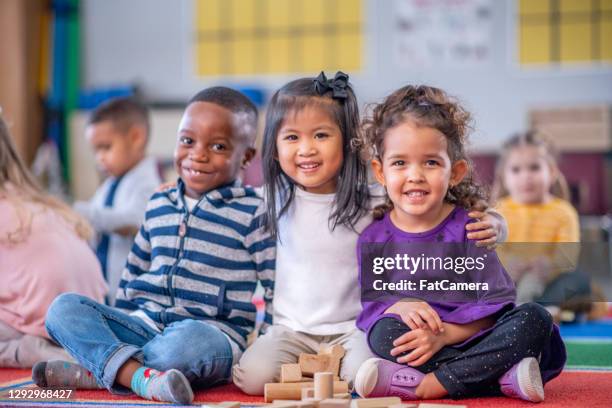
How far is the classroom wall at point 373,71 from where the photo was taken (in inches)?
229

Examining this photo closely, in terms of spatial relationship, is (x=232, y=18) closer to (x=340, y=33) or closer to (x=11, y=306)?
(x=340, y=33)

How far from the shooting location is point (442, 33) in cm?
604

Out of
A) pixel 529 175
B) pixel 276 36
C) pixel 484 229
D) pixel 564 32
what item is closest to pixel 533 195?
pixel 529 175

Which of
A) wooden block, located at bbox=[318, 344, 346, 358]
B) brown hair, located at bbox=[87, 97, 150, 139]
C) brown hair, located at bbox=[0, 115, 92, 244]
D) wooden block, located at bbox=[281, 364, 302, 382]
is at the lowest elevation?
wooden block, located at bbox=[281, 364, 302, 382]

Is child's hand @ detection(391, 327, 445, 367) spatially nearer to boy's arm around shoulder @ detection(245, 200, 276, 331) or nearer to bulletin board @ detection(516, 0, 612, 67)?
boy's arm around shoulder @ detection(245, 200, 276, 331)

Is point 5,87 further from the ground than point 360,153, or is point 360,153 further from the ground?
point 5,87

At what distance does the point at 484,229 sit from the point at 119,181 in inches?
58.7

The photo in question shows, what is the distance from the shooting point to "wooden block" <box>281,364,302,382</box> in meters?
1.43

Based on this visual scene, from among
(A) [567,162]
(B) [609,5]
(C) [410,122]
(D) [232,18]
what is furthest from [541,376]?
(D) [232,18]

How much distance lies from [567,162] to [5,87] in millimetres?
4519

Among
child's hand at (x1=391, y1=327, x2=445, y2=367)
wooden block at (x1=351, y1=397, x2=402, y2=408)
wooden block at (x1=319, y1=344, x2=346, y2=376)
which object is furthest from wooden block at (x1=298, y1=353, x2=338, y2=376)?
wooden block at (x1=351, y1=397, x2=402, y2=408)

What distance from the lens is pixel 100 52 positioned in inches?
267

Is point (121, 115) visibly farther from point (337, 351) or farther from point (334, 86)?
point (337, 351)

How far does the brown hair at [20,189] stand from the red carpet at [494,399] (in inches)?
18.1
